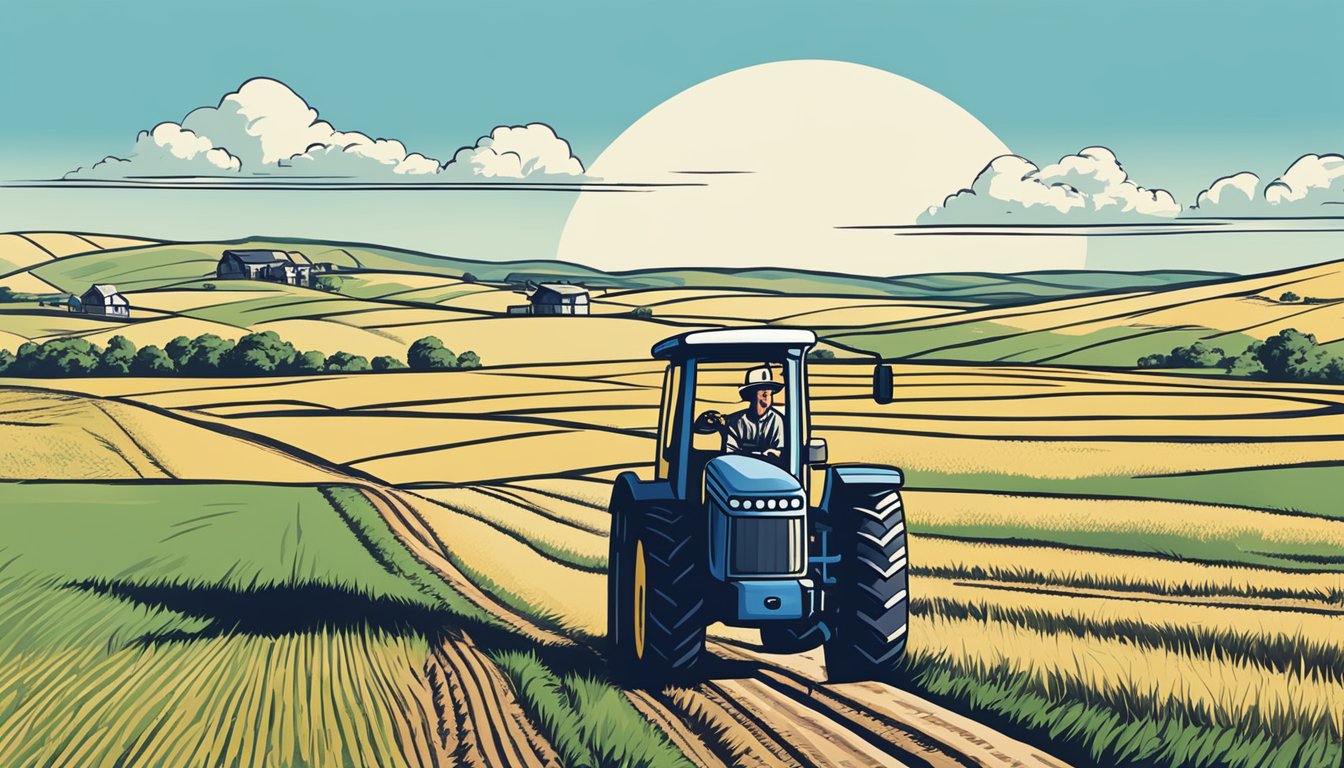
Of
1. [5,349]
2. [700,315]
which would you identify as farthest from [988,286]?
[5,349]

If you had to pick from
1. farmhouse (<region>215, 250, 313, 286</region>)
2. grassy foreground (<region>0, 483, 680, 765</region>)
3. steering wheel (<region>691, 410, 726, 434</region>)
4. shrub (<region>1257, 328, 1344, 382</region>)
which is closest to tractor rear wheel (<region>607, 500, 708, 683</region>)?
grassy foreground (<region>0, 483, 680, 765</region>)

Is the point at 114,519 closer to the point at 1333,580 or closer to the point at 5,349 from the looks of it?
the point at 5,349

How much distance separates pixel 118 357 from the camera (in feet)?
78.4

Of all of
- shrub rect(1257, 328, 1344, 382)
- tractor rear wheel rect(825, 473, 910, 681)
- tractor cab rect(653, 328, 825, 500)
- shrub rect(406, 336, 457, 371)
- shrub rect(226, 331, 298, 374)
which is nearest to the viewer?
tractor cab rect(653, 328, 825, 500)

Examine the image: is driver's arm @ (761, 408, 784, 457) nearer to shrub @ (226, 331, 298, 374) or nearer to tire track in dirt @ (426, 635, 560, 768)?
tire track in dirt @ (426, 635, 560, 768)

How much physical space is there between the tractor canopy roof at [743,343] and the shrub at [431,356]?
1653 centimetres

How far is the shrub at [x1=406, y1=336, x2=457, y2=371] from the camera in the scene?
26000 mm

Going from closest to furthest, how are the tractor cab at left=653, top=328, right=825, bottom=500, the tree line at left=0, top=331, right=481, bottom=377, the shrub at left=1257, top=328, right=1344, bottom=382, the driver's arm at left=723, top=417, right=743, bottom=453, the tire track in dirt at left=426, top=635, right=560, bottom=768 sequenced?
the tire track in dirt at left=426, top=635, right=560, bottom=768, the tractor cab at left=653, top=328, right=825, bottom=500, the driver's arm at left=723, top=417, right=743, bottom=453, the tree line at left=0, top=331, right=481, bottom=377, the shrub at left=1257, top=328, right=1344, bottom=382

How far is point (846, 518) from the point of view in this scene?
10102 mm

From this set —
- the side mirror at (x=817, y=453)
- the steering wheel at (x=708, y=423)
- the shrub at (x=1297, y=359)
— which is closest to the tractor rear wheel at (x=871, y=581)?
the side mirror at (x=817, y=453)

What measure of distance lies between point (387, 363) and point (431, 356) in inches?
62.0

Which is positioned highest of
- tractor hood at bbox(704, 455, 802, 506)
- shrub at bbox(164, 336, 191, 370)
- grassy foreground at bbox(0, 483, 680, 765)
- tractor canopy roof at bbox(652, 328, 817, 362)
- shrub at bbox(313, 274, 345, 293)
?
shrub at bbox(313, 274, 345, 293)

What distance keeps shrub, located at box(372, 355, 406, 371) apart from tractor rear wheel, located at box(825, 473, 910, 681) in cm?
1596

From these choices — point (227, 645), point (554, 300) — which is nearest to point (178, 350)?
point (554, 300)
